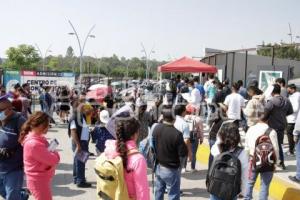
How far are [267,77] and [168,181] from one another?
872 cm

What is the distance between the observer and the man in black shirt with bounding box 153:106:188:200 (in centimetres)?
490

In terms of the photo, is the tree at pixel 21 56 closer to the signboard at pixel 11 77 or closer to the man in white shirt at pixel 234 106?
the signboard at pixel 11 77

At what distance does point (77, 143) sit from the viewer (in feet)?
22.6

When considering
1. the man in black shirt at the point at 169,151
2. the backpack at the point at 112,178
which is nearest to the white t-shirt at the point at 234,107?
the man in black shirt at the point at 169,151

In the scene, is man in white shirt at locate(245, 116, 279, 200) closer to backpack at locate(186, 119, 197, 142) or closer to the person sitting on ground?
the person sitting on ground

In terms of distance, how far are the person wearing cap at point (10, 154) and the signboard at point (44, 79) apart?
17.7m

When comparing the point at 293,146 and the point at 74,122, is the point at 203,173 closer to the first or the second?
the point at 293,146

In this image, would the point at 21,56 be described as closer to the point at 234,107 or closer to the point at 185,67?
the point at 185,67

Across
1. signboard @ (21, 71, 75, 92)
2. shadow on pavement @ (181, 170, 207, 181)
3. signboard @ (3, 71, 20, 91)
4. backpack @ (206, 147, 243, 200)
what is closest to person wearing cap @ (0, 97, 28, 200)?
backpack @ (206, 147, 243, 200)

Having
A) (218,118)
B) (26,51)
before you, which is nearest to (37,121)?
(218,118)

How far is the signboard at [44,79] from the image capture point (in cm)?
2216

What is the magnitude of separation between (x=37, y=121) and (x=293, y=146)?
6.86m

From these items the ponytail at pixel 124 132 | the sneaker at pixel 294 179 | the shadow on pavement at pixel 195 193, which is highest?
the ponytail at pixel 124 132

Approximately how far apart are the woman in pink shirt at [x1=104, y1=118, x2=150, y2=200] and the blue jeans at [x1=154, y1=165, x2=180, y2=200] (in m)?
1.83
